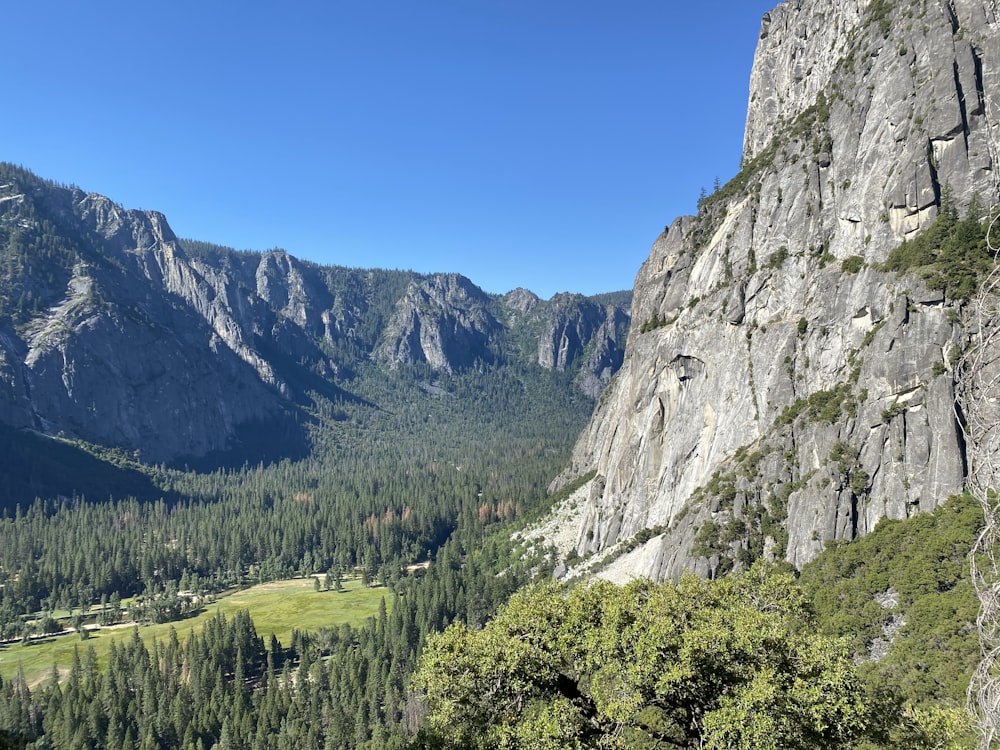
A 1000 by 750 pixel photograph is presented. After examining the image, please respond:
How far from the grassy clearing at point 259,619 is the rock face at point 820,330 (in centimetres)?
6351

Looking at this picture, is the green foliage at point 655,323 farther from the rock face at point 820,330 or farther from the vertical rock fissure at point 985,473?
the vertical rock fissure at point 985,473

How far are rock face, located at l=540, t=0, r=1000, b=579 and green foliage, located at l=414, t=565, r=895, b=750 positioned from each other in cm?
5167

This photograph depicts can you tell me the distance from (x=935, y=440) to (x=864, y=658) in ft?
94.2

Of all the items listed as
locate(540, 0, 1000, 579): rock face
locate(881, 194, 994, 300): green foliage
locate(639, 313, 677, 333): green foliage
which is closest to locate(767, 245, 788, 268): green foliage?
locate(540, 0, 1000, 579): rock face

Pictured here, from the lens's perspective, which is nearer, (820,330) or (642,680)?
(642,680)

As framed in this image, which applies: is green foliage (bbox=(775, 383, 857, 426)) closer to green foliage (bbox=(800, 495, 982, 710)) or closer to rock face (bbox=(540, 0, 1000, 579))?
rock face (bbox=(540, 0, 1000, 579))

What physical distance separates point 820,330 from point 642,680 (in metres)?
84.4

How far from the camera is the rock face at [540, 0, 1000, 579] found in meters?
72.2

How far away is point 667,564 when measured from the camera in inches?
3772

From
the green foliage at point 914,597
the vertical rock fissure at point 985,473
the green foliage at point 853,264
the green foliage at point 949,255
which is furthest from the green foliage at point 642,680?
the green foliage at point 853,264

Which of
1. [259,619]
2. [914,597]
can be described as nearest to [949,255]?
[914,597]

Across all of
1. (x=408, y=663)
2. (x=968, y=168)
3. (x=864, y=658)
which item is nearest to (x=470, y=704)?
(x=864, y=658)

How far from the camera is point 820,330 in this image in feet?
308

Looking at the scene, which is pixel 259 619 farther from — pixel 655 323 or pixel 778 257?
pixel 778 257
